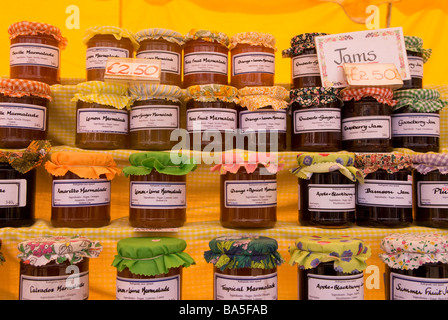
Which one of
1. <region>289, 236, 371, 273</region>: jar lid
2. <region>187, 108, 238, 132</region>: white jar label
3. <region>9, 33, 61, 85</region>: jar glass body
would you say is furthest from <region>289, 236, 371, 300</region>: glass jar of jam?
<region>9, 33, 61, 85</region>: jar glass body

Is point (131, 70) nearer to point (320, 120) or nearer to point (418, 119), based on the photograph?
point (320, 120)

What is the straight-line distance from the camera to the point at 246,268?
127 cm

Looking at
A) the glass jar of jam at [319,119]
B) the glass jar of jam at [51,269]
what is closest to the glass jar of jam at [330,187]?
the glass jar of jam at [319,119]

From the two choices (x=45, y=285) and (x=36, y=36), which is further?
(x=36, y=36)

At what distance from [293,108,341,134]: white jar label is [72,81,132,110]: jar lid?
77 centimetres

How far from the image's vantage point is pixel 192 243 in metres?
1.51

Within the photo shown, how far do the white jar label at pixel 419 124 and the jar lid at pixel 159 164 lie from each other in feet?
3.17

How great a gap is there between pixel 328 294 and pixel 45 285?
3.04ft

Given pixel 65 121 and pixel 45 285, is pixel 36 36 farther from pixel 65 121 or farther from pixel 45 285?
pixel 45 285

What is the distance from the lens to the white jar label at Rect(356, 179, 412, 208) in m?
1.54

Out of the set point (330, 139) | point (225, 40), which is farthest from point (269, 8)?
point (330, 139)

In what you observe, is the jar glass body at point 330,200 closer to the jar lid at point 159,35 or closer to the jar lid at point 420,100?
the jar lid at point 420,100

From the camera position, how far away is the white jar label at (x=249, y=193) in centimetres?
149
